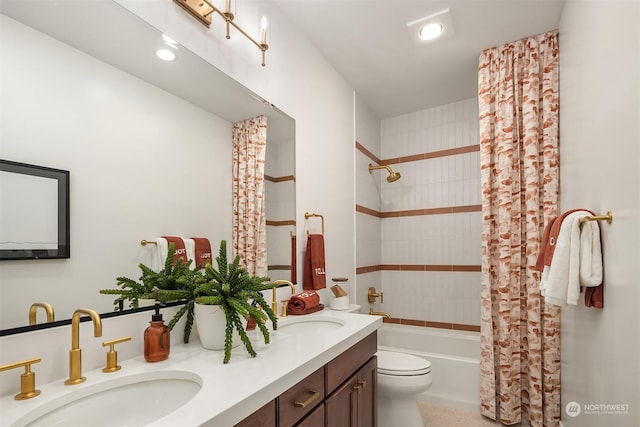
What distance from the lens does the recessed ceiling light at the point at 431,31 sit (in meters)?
2.18

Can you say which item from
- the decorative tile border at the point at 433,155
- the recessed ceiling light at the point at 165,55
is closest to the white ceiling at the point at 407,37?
the decorative tile border at the point at 433,155

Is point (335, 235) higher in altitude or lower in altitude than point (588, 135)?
lower

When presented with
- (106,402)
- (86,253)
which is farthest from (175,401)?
(86,253)

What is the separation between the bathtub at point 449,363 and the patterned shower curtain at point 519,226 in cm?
14

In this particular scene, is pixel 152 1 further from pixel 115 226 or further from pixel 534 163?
pixel 534 163

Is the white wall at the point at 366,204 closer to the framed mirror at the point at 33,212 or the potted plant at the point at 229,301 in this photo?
the potted plant at the point at 229,301

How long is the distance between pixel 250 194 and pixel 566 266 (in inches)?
57.8

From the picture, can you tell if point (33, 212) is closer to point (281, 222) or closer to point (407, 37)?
point (281, 222)

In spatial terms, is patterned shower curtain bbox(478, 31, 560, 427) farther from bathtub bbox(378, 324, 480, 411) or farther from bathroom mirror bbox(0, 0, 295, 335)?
bathroom mirror bbox(0, 0, 295, 335)

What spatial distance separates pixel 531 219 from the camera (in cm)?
230

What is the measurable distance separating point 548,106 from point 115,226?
103 inches

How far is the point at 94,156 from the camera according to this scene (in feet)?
3.44

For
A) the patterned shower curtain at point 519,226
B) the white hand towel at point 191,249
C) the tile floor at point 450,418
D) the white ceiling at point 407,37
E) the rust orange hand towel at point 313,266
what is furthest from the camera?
the tile floor at point 450,418

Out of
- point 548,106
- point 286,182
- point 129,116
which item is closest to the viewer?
point 129,116
